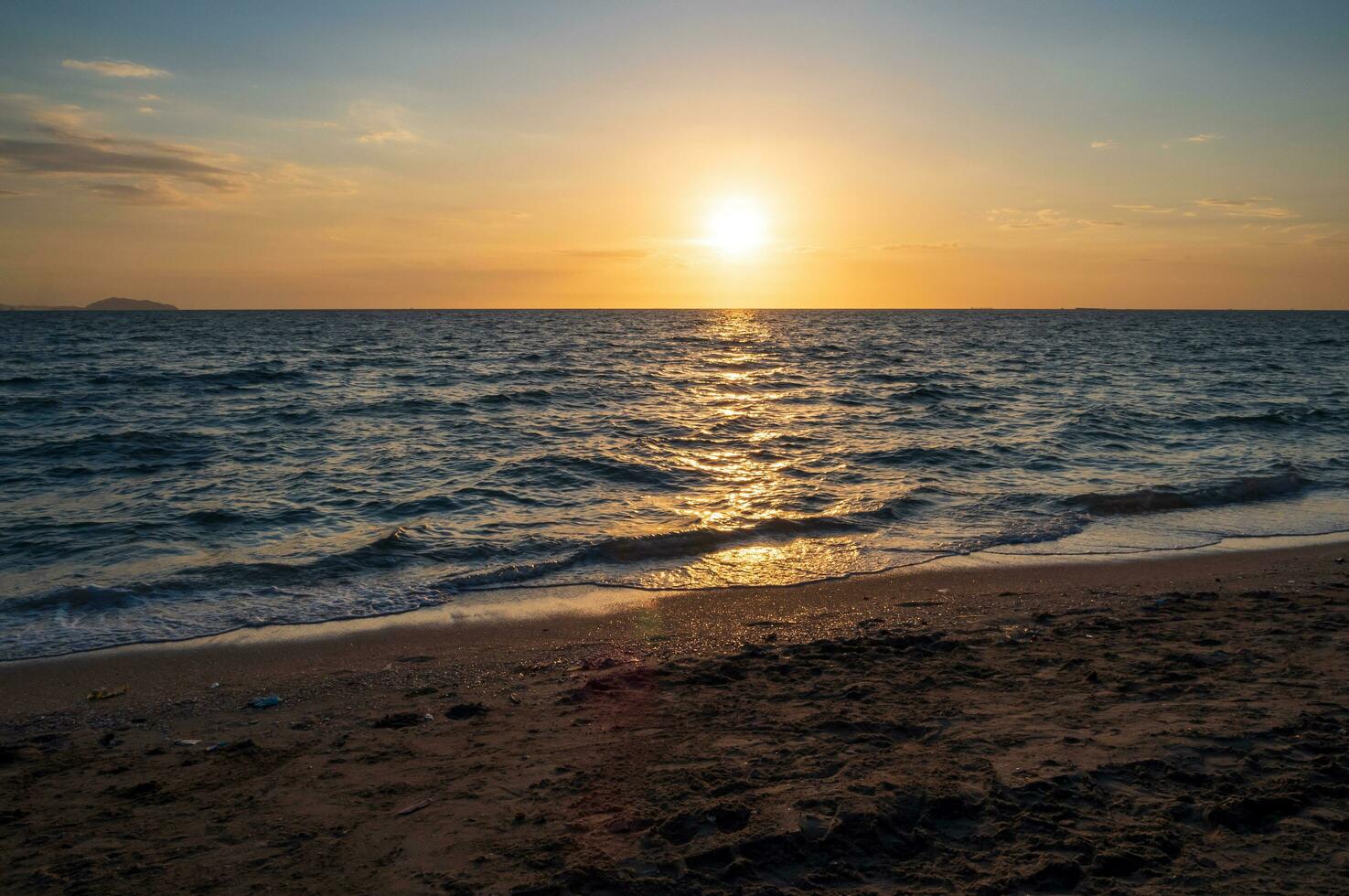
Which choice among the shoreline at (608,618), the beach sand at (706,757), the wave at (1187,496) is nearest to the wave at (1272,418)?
the wave at (1187,496)

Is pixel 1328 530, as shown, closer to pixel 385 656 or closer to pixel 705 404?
pixel 385 656

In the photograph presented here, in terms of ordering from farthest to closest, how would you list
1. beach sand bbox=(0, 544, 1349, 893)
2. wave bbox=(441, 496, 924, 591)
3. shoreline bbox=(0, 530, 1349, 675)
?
wave bbox=(441, 496, 924, 591)
shoreline bbox=(0, 530, 1349, 675)
beach sand bbox=(0, 544, 1349, 893)

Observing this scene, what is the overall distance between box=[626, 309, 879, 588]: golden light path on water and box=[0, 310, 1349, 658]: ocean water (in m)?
0.07

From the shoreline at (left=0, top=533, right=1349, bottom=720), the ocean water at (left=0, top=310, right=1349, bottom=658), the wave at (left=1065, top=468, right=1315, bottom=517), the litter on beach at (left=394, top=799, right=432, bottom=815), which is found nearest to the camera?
the litter on beach at (left=394, top=799, right=432, bottom=815)

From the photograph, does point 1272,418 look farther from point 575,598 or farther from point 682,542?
point 575,598

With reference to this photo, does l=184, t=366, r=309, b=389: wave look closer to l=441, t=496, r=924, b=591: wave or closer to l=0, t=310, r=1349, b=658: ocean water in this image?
l=0, t=310, r=1349, b=658: ocean water

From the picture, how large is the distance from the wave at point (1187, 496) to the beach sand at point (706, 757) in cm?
530

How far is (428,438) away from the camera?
719 inches

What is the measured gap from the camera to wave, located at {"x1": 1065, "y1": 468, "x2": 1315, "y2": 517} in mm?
12836

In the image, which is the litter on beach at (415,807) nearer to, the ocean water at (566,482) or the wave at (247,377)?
the ocean water at (566,482)

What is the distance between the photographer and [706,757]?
4707 mm

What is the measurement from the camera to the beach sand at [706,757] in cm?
368

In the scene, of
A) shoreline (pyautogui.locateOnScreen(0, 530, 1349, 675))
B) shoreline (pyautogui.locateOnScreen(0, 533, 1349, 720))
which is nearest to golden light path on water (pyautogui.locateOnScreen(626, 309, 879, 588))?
shoreline (pyautogui.locateOnScreen(0, 530, 1349, 675))

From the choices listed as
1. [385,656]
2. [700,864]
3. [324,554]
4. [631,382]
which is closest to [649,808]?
[700,864]
